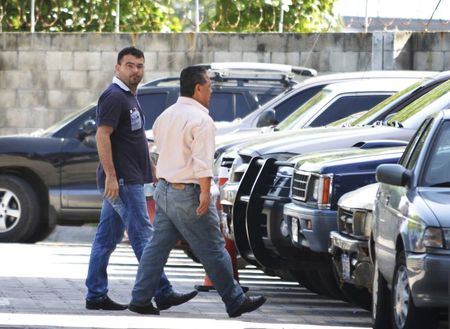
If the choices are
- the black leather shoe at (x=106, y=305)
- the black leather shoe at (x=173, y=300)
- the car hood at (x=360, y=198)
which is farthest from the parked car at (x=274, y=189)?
the black leather shoe at (x=106, y=305)

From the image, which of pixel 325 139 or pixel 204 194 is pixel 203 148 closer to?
pixel 204 194

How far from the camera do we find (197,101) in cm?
1176

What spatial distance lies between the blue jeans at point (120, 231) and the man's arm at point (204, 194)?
739 millimetres

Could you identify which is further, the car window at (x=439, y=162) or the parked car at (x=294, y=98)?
the parked car at (x=294, y=98)

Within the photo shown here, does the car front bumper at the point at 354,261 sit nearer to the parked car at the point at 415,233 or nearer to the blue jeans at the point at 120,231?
the parked car at the point at 415,233

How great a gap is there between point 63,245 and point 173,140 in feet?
32.0

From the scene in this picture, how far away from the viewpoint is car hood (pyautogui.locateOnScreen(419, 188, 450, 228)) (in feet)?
31.0

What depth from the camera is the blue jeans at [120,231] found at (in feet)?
39.4

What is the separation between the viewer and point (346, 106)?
→ 17.2 metres

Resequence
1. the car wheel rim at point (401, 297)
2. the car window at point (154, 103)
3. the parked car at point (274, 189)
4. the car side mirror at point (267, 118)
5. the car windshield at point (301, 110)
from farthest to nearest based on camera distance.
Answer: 1. the car window at point (154, 103)
2. the car side mirror at point (267, 118)
3. the car windshield at point (301, 110)
4. the parked car at point (274, 189)
5. the car wheel rim at point (401, 297)

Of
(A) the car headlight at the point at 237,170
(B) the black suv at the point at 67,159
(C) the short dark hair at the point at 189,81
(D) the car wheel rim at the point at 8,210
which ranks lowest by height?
(D) the car wheel rim at the point at 8,210

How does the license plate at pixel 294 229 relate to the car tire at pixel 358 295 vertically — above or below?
above

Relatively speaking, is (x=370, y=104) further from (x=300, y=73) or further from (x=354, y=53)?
(x=354, y=53)

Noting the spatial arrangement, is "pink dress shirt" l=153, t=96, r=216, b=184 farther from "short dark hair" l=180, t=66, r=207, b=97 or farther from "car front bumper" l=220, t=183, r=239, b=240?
"car front bumper" l=220, t=183, r=239, b=240
